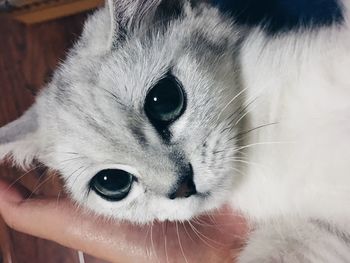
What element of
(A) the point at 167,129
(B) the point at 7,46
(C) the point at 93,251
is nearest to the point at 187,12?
(A) the point at 167,129

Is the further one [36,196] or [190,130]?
[36,196]

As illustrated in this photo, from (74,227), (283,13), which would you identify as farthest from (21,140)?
(283,13)

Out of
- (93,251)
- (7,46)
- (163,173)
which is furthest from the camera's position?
(7,46)

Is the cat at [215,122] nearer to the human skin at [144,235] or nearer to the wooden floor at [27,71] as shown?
the human skin at [144,235]

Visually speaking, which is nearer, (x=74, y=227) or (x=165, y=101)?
(x=165, y=101)

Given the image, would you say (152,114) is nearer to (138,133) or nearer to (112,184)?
(138,133)

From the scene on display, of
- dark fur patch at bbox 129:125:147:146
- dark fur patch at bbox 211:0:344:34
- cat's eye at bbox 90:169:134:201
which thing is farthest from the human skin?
dark fur patch at bbox 211:0:344:34

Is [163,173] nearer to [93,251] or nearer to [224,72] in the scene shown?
[224,72]
